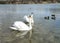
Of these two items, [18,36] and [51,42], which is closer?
[51,42]

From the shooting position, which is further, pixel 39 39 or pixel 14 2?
pixel 14 2

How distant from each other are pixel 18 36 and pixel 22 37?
24 cm

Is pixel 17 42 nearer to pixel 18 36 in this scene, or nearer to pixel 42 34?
pixel 18 36

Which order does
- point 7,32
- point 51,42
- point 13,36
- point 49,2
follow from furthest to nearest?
point 49,2 → point 7,32 → point 13,36 → point 51,42

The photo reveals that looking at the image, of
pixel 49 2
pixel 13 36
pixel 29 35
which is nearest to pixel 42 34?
pixel 29 35

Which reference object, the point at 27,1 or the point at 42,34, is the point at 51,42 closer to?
the point at 42,34

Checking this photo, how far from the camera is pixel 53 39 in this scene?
908cm

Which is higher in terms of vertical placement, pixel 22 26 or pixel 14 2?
pixel 22 26

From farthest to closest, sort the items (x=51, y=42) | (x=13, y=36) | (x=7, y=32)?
(x=7, y=32), (x=13, y=36), (x=51, y=42)

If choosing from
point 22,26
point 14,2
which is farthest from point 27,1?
point 22,26

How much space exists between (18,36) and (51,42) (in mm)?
1684

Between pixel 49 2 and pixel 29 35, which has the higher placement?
pixel 29 35

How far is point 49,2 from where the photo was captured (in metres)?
47.2

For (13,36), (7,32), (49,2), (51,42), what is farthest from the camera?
(49,2)
